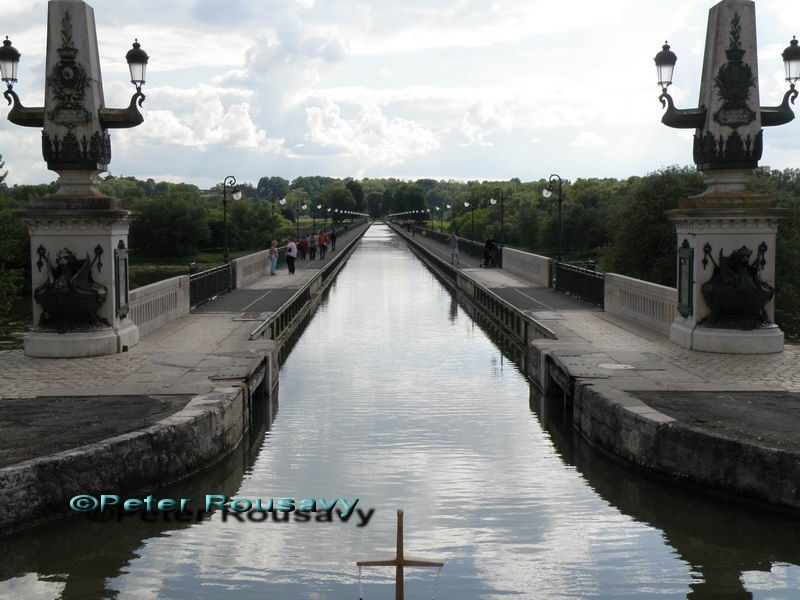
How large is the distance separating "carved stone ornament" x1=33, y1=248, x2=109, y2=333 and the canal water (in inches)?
136

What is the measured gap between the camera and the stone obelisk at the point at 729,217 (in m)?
16.1

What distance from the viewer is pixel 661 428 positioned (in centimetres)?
1090

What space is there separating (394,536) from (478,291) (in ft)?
78.6

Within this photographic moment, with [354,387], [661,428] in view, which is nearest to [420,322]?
[354,387]

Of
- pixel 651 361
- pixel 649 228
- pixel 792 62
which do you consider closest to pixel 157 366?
pixel 651 361

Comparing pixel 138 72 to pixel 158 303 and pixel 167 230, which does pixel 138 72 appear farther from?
pixel 167 230

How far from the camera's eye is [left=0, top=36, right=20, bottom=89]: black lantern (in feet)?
54.4

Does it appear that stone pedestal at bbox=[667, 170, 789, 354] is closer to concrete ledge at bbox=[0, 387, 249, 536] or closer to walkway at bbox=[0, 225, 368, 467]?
walkway at bbox=[0, 225, 368, 467]

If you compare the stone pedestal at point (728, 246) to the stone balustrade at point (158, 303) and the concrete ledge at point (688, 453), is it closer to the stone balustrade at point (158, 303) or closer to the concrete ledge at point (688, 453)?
the concrete ledge at point (688, 453)

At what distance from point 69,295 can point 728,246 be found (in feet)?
34.0

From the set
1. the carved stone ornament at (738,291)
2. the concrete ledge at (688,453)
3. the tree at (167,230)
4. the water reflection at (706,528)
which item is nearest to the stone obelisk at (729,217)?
the carved stone ornament at (738,291)

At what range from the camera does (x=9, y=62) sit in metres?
16.7

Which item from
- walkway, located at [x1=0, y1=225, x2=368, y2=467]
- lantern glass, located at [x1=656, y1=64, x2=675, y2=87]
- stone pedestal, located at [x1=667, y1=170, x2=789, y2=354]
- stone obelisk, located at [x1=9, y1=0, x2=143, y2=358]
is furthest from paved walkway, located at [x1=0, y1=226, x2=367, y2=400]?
lantern glass, located at [x1=656, y1=64, x2=675, y2=87]

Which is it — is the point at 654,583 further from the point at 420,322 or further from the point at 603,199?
the point at 603,199
